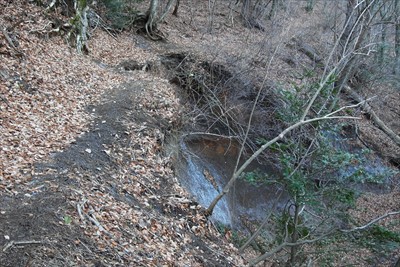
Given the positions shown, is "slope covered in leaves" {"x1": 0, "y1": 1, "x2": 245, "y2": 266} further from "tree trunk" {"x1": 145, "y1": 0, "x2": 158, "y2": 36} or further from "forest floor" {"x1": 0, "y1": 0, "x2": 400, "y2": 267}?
"tree trunk" {"x1": 145, "y1": 0, "x2": 158, "y2": 36}

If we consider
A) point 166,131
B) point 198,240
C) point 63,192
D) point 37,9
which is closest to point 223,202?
point 166,131

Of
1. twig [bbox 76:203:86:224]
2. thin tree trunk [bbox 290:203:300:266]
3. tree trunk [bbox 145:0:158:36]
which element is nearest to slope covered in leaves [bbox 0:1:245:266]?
twig [bbox 76:203:86:224]

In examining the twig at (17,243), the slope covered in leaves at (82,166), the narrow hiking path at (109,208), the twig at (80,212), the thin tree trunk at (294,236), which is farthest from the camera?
the thin tree trunk at (294,236)

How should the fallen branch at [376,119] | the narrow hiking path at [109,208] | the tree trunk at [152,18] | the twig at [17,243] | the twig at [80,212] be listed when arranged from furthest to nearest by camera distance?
the tree trunk at [152,18]
the fallen branch at [376,119]
the twig at [80,212]
the narrow hiking path at [109,208]
the twig at [17,243]

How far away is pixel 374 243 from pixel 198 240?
15.5ft

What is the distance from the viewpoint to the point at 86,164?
736cm

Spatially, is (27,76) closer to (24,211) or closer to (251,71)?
(24,211)

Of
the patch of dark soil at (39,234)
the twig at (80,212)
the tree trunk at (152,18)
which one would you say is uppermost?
the patch of dark soil at (39,234)

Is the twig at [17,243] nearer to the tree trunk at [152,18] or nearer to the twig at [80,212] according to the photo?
the twig at [80,212]

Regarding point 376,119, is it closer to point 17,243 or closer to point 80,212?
point 80,212

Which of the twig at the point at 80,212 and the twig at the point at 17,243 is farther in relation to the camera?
the twig at the point at 80,212

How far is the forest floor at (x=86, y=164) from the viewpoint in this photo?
17.2ft

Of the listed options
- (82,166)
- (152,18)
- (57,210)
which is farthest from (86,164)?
(152,18)

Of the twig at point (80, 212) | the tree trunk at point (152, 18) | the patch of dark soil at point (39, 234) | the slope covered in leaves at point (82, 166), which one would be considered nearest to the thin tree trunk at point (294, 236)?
the slope covered in leaves at point (82, 166)
